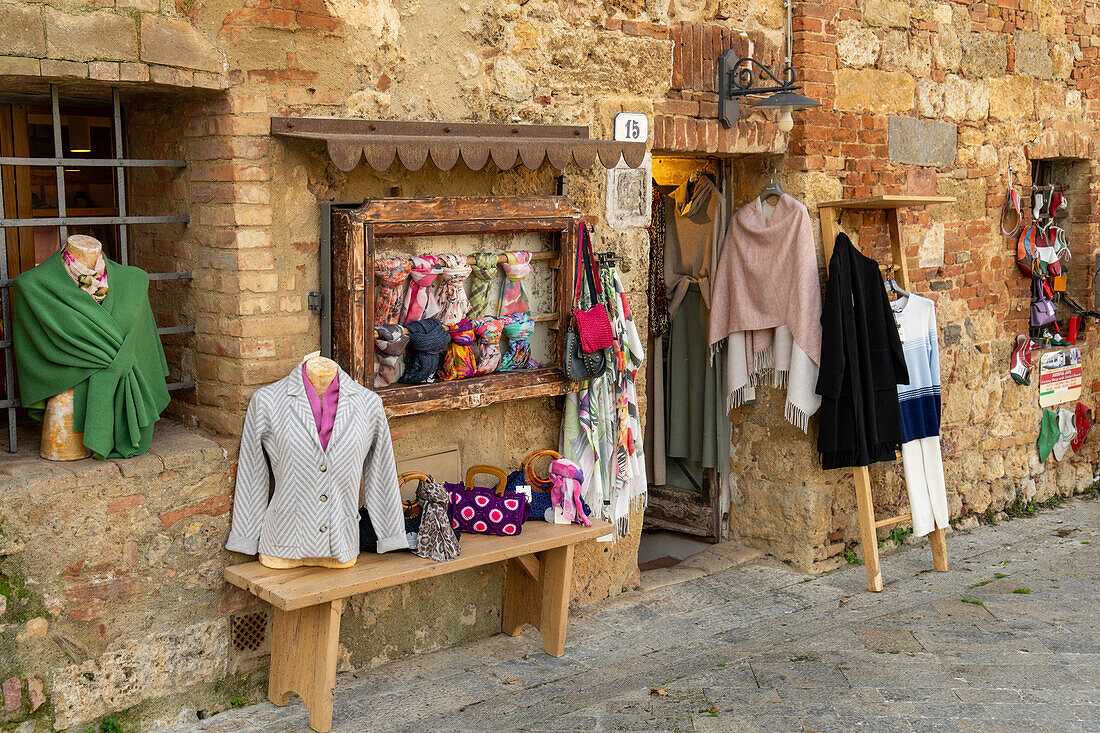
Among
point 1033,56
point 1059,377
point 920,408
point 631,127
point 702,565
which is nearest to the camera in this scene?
point 631,127

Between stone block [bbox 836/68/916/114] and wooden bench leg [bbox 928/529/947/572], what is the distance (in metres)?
2.36

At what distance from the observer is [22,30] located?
3.42 meters

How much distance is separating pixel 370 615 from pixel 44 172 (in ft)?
7.26

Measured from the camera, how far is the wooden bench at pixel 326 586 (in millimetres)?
3844

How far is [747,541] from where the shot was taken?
630cm

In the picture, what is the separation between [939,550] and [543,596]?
2511 millimetres

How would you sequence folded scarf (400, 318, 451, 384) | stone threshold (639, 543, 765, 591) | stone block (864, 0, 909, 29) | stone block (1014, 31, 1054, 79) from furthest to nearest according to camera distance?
stone block (1014, 31, 1054, 79) < stone block (864, 0, 909, 29) < stone threshold (639, 543, 765, 591) < folded scarf (400, 318, 451, 384)

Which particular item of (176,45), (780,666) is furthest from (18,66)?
(780,666)

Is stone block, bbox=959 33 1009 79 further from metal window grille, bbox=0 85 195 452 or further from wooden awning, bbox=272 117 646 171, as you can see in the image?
metal window grille, bbox=0 85 195 452

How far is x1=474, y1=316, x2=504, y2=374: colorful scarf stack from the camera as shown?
4.58m

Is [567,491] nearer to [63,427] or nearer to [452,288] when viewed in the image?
[452,288]

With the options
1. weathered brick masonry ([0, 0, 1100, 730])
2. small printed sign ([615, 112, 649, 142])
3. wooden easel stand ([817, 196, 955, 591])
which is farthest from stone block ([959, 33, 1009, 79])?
small printed sign ([615, 112, 649, 142])

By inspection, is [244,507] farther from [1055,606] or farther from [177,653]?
[1055,606]

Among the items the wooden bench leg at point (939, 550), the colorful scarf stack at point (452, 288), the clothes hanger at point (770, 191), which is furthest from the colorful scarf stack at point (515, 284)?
the wooden bench leg at point (939, 550)
